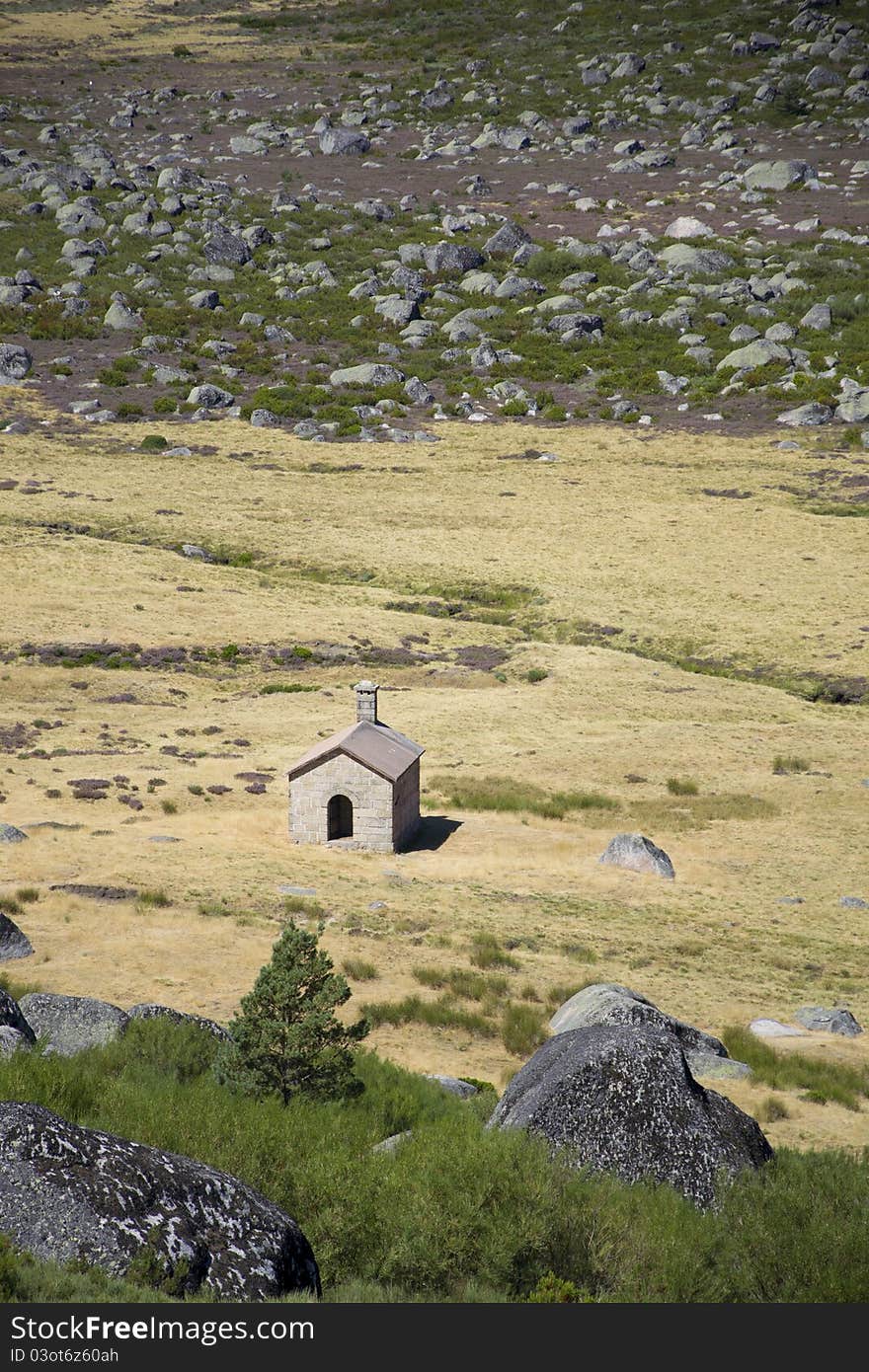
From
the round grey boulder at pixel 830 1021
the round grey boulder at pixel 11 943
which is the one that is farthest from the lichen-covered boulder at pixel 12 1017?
the round grey boulder at pixel 830 1021

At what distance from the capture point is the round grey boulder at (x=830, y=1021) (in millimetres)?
26281

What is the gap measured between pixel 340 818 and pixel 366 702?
10.6 ft

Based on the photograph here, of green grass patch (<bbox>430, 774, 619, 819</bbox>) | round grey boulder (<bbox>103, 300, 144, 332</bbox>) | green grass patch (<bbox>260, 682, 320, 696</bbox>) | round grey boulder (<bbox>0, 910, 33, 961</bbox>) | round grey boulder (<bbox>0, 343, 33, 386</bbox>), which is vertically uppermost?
round grey boulder (<bbox>103, 300, 144, 332</bbox>)

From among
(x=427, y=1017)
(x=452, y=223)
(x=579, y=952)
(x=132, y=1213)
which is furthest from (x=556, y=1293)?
(x=452, y=223)

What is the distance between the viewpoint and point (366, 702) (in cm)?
3719

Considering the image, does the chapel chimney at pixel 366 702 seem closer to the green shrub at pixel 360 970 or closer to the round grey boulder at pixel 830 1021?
the green shrub at pixel 360 970

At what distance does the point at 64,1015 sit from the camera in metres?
19.1

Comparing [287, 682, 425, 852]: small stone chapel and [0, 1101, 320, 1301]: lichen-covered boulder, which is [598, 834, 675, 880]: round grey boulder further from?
[0, 1101, 320, 1301]: lichen-covered boulder

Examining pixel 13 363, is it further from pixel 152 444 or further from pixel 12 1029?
pixel 12 1029

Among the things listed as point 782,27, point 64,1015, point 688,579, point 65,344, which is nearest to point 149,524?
point 688,579

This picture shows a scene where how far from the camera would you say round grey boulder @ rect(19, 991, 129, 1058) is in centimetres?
1842

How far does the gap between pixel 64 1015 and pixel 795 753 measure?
104 ft

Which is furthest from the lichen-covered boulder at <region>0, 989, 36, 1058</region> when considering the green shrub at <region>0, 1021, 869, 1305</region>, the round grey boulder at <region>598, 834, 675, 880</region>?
the round grey boulder at <region>598, 834, 675, 880</region>

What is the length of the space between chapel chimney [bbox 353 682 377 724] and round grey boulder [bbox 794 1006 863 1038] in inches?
574
